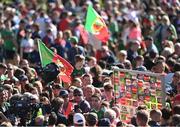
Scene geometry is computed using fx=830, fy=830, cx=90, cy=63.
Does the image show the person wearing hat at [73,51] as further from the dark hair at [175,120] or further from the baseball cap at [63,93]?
the dark hair at [175,120]

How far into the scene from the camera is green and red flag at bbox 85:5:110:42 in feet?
66.1

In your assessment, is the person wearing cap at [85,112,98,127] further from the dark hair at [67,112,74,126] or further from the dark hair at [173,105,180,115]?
the dark hair at [173,105,180,115]

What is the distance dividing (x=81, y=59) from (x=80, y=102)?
3.27 m

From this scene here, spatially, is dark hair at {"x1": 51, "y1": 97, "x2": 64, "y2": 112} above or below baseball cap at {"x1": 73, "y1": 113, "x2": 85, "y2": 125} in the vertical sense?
above

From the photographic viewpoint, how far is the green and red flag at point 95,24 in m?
20.2

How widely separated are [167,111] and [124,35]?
12.0m

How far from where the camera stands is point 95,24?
20.3 meters

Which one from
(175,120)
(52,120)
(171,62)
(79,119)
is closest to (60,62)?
(171,62)

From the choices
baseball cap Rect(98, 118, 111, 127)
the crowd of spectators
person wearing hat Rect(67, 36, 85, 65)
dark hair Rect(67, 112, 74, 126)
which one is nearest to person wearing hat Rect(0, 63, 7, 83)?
the crowd of spectators

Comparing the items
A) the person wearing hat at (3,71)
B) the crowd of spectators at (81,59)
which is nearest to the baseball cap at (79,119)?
the crowd of spectators at (81,59)

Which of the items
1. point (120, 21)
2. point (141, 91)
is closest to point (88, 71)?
point (141, 91)

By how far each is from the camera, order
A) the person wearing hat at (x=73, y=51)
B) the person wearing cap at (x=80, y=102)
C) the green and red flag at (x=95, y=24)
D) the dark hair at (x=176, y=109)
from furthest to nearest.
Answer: the person wearing hat at (x=73, y=51), the green and red flag at (x=95, y=24), the person wearing cap at (x=80, y=102), the dark hair at (x=176, y=109)

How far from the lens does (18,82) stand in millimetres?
16609

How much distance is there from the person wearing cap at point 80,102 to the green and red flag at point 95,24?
18.3ft
